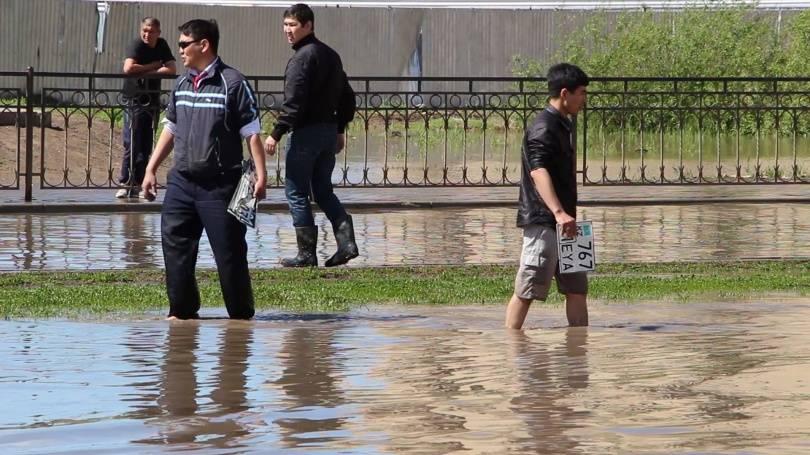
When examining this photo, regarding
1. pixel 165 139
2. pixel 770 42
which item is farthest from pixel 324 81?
pixel 770 42

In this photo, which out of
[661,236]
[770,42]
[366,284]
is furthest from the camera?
[770,42]

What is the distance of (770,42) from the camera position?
3581cm

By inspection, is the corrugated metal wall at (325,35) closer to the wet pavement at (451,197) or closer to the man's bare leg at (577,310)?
the wet pavement at (451,197)

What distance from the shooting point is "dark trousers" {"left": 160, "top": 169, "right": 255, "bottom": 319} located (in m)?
9.61

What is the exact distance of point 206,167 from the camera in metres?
9.59

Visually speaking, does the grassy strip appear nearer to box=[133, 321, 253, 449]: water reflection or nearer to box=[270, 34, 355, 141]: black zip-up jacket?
box=[270, 34, 355, 141]: black zip-up jacket

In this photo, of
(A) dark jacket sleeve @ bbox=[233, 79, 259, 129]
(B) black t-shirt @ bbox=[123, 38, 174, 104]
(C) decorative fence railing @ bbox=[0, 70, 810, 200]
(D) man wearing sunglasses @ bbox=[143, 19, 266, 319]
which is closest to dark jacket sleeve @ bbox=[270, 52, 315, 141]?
(D) man wearing sunglasses @ bbox=[143, 19, 266, 319]

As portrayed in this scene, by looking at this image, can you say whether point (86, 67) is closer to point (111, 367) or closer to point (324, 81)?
point (324, 81)

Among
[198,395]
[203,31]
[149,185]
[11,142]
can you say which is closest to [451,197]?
[11,142]

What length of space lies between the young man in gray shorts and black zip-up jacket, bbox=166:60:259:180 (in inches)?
60.8

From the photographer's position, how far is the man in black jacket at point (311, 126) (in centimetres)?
1221

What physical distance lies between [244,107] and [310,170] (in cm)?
285

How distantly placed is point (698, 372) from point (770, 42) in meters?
28.9

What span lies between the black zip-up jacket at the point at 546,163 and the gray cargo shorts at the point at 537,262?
6 cm
